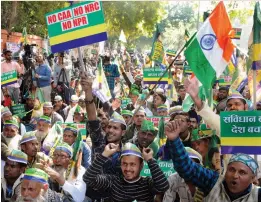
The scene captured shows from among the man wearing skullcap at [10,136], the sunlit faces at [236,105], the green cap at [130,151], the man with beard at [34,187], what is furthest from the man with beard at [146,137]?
the man with beard at [34,187]

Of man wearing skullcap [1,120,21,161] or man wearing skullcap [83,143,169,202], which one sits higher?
man wearing skullcap [1,120,21,161]

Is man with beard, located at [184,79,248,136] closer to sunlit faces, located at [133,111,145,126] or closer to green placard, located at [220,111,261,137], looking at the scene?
green placard, located at [220,111,261,137]

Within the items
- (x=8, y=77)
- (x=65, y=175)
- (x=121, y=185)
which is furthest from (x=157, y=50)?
(x=121, y=185)

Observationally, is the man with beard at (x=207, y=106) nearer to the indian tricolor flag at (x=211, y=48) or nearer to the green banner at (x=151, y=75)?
the indian tricolor flag at (x=211, y=48)

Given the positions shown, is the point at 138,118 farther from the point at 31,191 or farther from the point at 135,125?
the point at 31,191

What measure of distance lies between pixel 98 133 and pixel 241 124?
1.57 metres

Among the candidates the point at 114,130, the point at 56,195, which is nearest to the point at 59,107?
the point at 114,130

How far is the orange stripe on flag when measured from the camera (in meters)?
5.09


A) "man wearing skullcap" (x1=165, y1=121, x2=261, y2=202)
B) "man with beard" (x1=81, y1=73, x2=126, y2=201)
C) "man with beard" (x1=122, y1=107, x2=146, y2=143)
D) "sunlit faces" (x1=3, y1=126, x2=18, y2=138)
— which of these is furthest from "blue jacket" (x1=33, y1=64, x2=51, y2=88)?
"man wearing skullcap" (x1=165, y1=121, x2=261, y2=202)

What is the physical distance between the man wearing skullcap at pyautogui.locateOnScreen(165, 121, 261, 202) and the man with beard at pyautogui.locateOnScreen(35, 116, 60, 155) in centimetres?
298

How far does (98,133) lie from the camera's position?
195 inches

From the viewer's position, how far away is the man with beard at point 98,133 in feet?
14.9

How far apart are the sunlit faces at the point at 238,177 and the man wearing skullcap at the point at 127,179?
777 millimetres

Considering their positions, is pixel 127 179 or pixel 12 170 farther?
pixel 12 170
